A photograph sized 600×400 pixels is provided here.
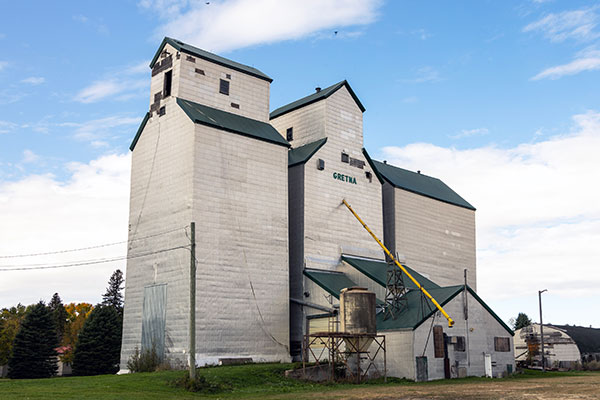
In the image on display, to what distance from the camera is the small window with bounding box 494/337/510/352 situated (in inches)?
1777

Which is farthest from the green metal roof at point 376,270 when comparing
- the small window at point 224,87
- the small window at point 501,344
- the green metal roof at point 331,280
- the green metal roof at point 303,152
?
the small window at point 224,87

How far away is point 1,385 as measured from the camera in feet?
102

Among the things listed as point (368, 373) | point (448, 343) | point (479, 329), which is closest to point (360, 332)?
point (368, 373)

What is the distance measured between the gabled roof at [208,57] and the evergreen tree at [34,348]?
3779 cm

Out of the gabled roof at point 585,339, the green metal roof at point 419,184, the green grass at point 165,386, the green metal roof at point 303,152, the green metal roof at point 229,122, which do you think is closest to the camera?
the green grass at point 165,386

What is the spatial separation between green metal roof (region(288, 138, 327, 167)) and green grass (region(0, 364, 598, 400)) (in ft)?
58.2

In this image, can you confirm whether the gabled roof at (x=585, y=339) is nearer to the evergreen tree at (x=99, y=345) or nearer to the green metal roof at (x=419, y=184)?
the green metal roof at (x=419, y=184)

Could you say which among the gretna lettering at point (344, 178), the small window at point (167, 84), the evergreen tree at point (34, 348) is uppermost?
the small window at point (167, 84)

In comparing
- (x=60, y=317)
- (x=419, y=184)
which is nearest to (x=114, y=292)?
(x=60, y=317)

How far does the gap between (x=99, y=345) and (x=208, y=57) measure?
4241 centimetres

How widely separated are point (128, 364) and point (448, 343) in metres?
22.3

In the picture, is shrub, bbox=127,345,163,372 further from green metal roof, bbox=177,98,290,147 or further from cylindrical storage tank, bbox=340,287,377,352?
green metal roof, bbox=177,98,290,147

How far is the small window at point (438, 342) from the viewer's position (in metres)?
40.3

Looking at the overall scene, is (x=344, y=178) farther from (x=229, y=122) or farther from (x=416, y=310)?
(x=416, y=310)
